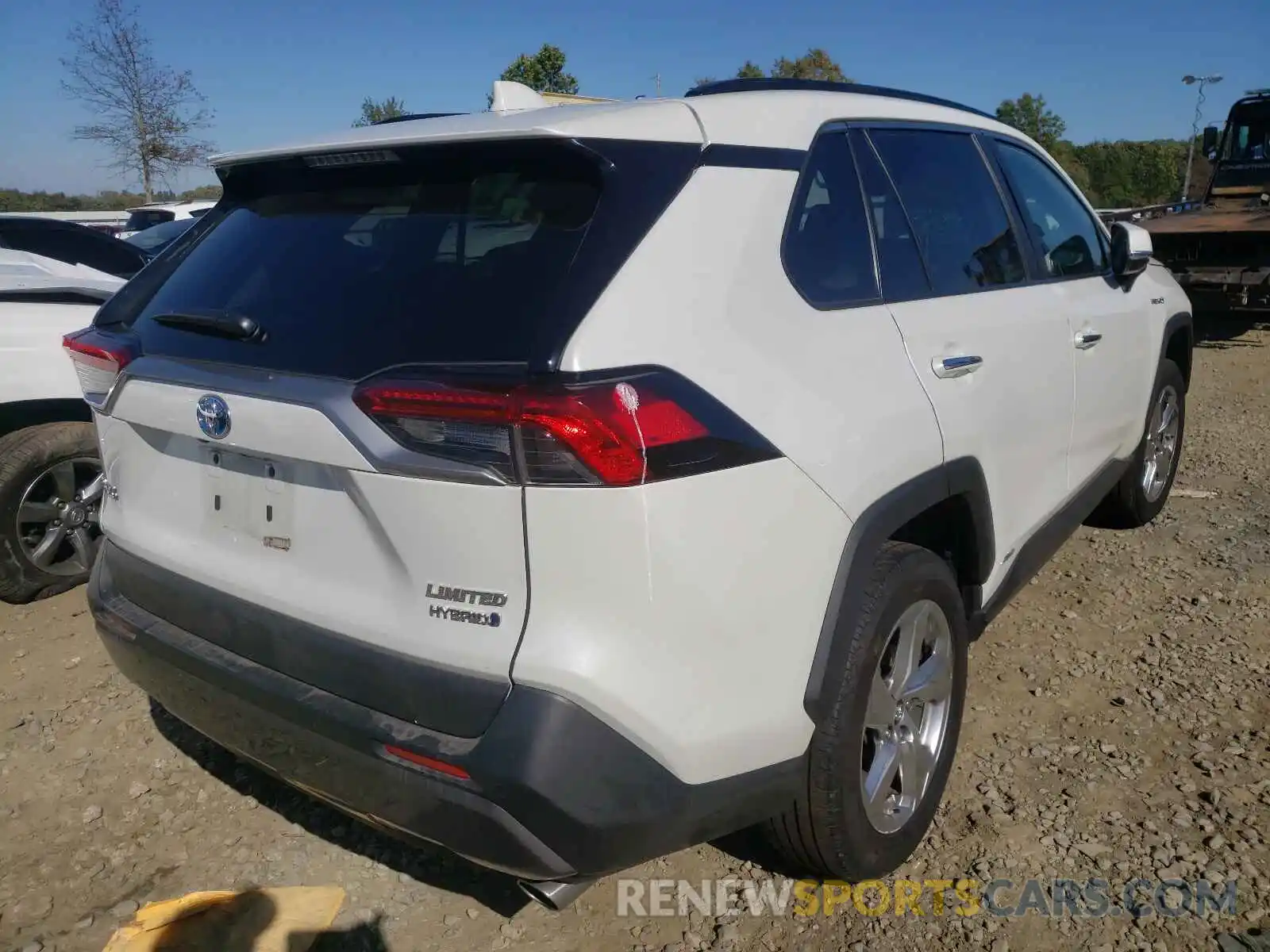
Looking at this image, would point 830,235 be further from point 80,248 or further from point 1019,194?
point 80,248

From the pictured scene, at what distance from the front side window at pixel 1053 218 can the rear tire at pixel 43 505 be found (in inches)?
151

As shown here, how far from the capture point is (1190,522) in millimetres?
5109

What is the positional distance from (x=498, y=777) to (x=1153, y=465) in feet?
14.0

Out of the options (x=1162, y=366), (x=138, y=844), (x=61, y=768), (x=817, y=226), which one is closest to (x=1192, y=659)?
(x=1162, y=366)

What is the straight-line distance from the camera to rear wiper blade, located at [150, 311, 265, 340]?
2.08 meters

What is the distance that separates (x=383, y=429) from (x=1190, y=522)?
469 centimetres

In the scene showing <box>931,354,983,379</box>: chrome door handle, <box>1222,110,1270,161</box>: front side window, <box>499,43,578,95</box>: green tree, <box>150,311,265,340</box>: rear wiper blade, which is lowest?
<box>931,354,983,379</box>: chrome door handle

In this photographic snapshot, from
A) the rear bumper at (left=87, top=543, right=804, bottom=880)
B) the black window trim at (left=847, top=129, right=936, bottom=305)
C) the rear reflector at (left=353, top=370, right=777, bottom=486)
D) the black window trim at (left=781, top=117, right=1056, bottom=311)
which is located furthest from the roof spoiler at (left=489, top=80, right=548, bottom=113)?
the rear bumper at (left=87, top=543, right=804, bottom=880)

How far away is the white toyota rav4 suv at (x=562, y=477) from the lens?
174cm

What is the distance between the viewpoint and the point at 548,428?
1.67 metres

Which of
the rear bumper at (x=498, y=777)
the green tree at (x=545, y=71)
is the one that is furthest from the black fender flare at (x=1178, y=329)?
the green tree at (x=545, y=71)

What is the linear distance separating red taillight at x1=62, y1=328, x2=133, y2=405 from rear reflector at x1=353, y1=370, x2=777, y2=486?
0.93 metres

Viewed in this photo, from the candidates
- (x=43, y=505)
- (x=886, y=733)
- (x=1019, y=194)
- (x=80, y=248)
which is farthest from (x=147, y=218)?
(x=886, y=733)

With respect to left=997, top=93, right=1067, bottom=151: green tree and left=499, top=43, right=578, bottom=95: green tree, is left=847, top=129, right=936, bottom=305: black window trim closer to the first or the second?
left=499, top=43, right=578, bottom=95: green tree
